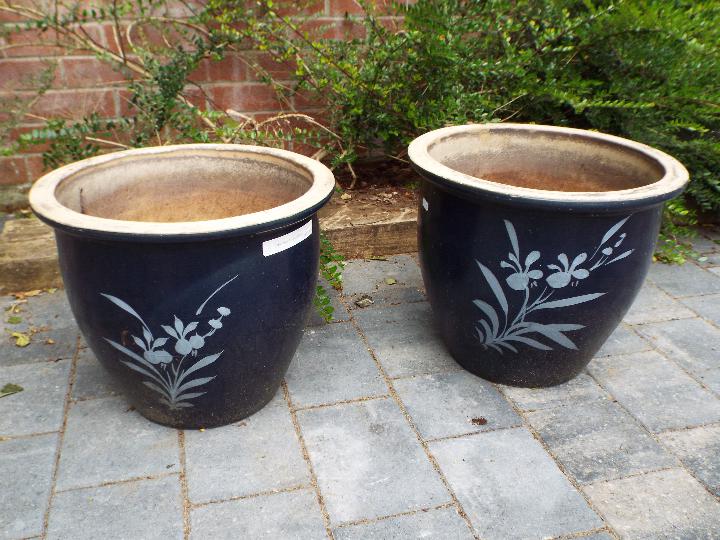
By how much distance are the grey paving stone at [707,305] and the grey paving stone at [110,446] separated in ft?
8.10

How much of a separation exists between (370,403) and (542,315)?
27.6 inches

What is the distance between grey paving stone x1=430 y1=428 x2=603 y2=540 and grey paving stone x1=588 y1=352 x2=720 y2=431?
1.62 ft

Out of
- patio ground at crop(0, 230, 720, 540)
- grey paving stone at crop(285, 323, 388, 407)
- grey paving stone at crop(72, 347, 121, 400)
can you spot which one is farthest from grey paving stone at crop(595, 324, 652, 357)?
grey paving stone at crop(72, 347, 121, 400)

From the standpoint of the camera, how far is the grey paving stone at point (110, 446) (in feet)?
6.14

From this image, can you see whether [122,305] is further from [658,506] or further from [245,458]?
[658,506]

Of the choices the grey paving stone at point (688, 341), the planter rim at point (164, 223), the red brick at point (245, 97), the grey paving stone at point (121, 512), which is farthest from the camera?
the red brick at point (245, 97)

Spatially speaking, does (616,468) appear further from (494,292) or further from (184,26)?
(184,26)

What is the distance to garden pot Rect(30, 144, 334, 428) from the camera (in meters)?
1.65

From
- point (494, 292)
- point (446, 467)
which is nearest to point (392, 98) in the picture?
point (494, 292)

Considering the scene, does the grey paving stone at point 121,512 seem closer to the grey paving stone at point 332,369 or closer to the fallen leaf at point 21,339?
the grey paving stone at point 332,369

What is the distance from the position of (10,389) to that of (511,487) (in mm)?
1825

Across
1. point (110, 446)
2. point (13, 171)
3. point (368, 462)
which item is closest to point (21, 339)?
point (110, 446)

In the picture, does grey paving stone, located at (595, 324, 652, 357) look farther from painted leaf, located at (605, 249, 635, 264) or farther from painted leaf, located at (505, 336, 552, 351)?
painted leaf, located at (605, 249, 635, 264)

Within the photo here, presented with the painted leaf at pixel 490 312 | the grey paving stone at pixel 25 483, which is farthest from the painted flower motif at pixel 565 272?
the grey paving stone at pixel 25 483
